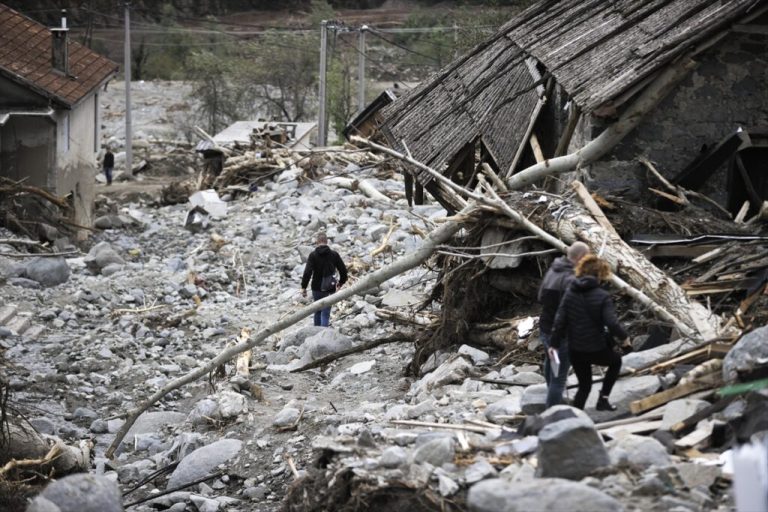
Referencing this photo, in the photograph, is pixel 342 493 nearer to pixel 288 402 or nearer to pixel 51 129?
pixel 288 402

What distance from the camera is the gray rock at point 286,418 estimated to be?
11.5m

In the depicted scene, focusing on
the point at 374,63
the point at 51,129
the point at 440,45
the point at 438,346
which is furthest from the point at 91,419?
the point at 374,63

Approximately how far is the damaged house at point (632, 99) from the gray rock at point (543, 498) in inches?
217

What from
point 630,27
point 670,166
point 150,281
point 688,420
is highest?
point 630,27

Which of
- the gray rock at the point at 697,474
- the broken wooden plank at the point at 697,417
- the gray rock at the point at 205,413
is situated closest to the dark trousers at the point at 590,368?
the broken wooden plank at the point at 697,417

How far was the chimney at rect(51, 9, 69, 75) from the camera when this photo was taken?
2580cm

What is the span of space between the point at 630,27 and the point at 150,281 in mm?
10182

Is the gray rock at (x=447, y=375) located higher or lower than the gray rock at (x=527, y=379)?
lower

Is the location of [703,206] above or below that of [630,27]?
below

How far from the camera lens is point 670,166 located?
1212 centimetres

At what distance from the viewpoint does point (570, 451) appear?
7164 millimetres

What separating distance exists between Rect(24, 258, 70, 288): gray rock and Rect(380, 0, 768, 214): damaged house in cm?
811

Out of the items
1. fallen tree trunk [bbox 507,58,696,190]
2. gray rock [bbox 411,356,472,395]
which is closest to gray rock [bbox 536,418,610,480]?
gray rock [bbox 411,356,472,395]

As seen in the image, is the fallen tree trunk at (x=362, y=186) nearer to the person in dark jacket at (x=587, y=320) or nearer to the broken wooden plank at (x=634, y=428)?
the person in dark jacket at (x=587, y=320)
